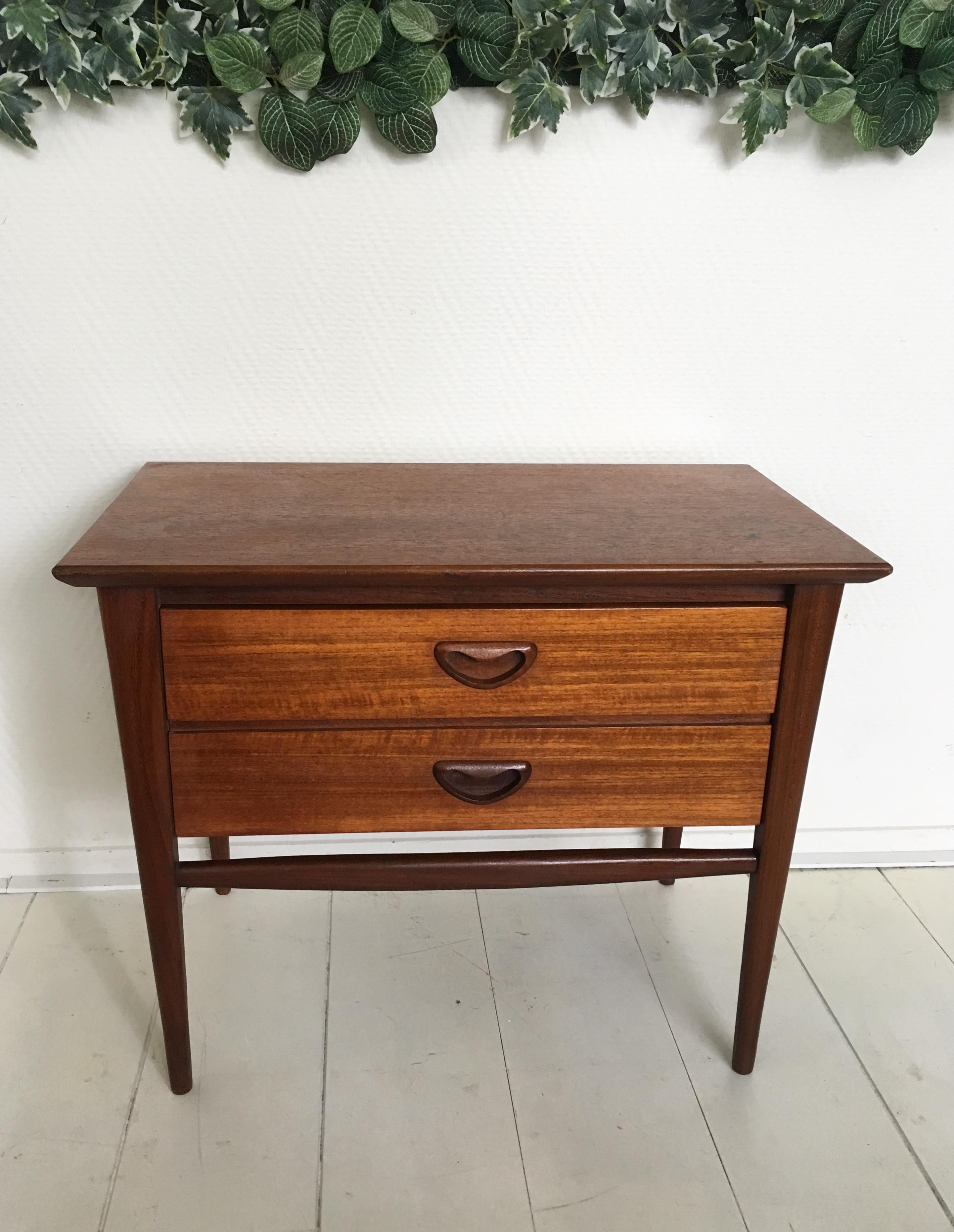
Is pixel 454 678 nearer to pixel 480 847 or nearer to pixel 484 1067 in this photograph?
pixel 484 1067

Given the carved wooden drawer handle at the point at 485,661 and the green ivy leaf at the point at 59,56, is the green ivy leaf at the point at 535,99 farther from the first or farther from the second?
the carved wooden drawer handle at the point at 485,661

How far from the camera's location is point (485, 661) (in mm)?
1054

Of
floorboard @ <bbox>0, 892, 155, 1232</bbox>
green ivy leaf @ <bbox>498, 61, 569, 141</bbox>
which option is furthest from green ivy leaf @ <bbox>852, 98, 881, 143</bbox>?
floorboard @ <bbox>0, 892, 155, 1232</bbox>

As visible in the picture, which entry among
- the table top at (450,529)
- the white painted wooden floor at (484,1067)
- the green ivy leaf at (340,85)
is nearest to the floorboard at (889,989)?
the white painted wooden floor at (484,1067)

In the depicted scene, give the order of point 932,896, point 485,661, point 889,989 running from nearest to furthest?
point 485,661
point 889,989
point 932,896

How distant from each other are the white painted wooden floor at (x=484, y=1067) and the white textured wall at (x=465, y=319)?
41 centimetres

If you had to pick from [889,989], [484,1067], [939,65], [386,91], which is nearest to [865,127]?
[939,65]

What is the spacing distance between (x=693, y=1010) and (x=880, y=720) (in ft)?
1.86

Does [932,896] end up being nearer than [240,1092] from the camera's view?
No

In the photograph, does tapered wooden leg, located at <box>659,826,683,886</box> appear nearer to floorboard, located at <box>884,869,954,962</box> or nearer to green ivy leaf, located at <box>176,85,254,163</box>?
floorboard, located at <box>884,869,954,962</box>

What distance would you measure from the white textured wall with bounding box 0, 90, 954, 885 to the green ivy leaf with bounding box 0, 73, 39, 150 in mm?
31

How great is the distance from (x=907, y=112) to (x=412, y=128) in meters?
0.62

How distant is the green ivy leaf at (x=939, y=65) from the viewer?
122cm

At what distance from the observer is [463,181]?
50.8 inches
